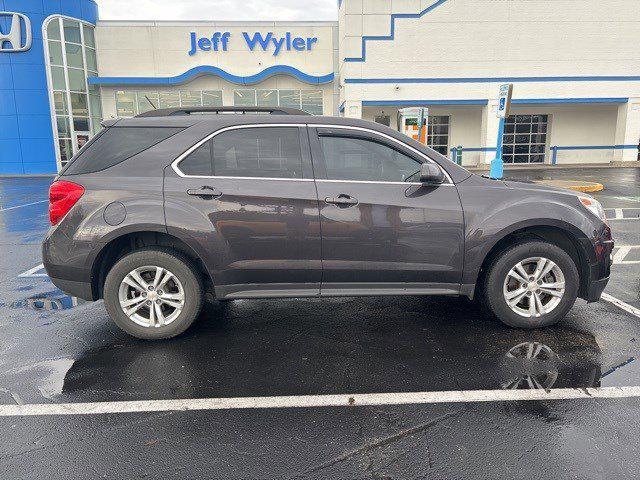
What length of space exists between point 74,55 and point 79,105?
2697 millimetres

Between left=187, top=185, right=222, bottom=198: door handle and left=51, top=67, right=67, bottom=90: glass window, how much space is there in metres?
27.3

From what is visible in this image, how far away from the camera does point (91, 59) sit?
2750cm

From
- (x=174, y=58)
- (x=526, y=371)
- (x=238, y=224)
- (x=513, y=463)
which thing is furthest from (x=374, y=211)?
(x=174, y=58)

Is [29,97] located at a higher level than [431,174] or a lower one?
higher

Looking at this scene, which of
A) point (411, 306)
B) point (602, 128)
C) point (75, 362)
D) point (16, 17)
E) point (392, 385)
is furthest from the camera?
point (602, 128)

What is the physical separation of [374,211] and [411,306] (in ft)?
4.80

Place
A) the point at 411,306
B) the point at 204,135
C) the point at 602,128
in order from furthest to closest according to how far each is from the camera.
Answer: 1. the point at 602,128
2. the point at 411,306
3. the point at 204,135

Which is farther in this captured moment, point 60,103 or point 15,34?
point 60,103

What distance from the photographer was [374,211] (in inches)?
156

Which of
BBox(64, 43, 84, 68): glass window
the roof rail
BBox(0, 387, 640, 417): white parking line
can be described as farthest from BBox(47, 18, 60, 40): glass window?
BBox(0, 387, 640, 417): white parking line

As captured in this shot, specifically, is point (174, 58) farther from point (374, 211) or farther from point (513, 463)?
point (513, 463)

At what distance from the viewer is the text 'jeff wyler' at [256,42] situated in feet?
89.8

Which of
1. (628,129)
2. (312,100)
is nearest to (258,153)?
(312,100)

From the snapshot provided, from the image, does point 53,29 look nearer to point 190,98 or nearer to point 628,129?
point 190,98
